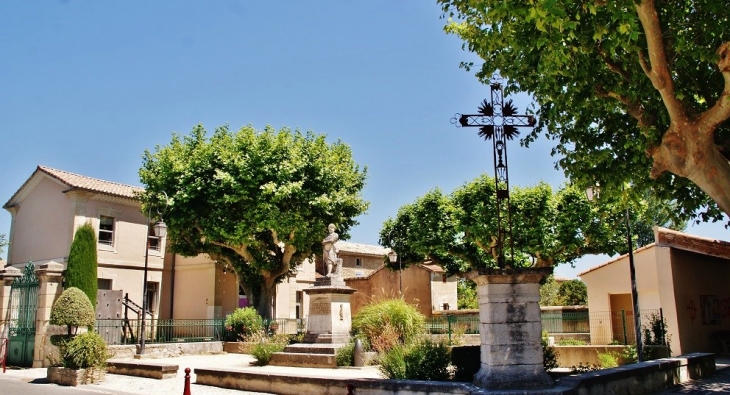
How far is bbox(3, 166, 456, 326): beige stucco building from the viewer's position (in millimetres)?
28672

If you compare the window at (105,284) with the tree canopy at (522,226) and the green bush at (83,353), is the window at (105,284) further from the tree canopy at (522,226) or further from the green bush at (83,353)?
the tree canopy at (522,226)

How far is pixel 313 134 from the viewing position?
29078 millimetres

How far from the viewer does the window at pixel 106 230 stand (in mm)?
29359

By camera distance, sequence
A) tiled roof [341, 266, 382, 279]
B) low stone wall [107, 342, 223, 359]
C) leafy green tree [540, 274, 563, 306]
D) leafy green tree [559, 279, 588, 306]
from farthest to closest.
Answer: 1. leafy green tree [540, 274, 563, 306]
2. leafy green tree [559, 279, 588, 306]
3. tiled roof [341, 266, 382, 279]
4. low stone wall [107, 342, 223, 359]

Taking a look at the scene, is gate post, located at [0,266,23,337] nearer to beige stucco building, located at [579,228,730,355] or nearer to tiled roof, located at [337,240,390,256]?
beige stucco building, located at [579,228,730,355]

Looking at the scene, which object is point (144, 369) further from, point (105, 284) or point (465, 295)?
point (465, 295)

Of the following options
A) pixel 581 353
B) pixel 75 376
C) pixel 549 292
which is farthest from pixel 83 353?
pixel 549 292

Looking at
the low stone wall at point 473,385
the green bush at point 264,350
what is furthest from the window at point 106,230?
the low stone wall at point 473,385

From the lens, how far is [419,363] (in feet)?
32.4

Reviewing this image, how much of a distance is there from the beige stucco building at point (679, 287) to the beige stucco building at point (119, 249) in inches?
505

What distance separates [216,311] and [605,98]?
25.6m

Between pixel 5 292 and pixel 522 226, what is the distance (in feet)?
78.4

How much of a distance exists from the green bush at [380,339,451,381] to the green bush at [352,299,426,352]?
4372 mm

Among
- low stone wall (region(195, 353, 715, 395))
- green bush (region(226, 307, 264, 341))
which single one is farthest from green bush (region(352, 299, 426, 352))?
green bush (region(226, 307, 264, 341))
